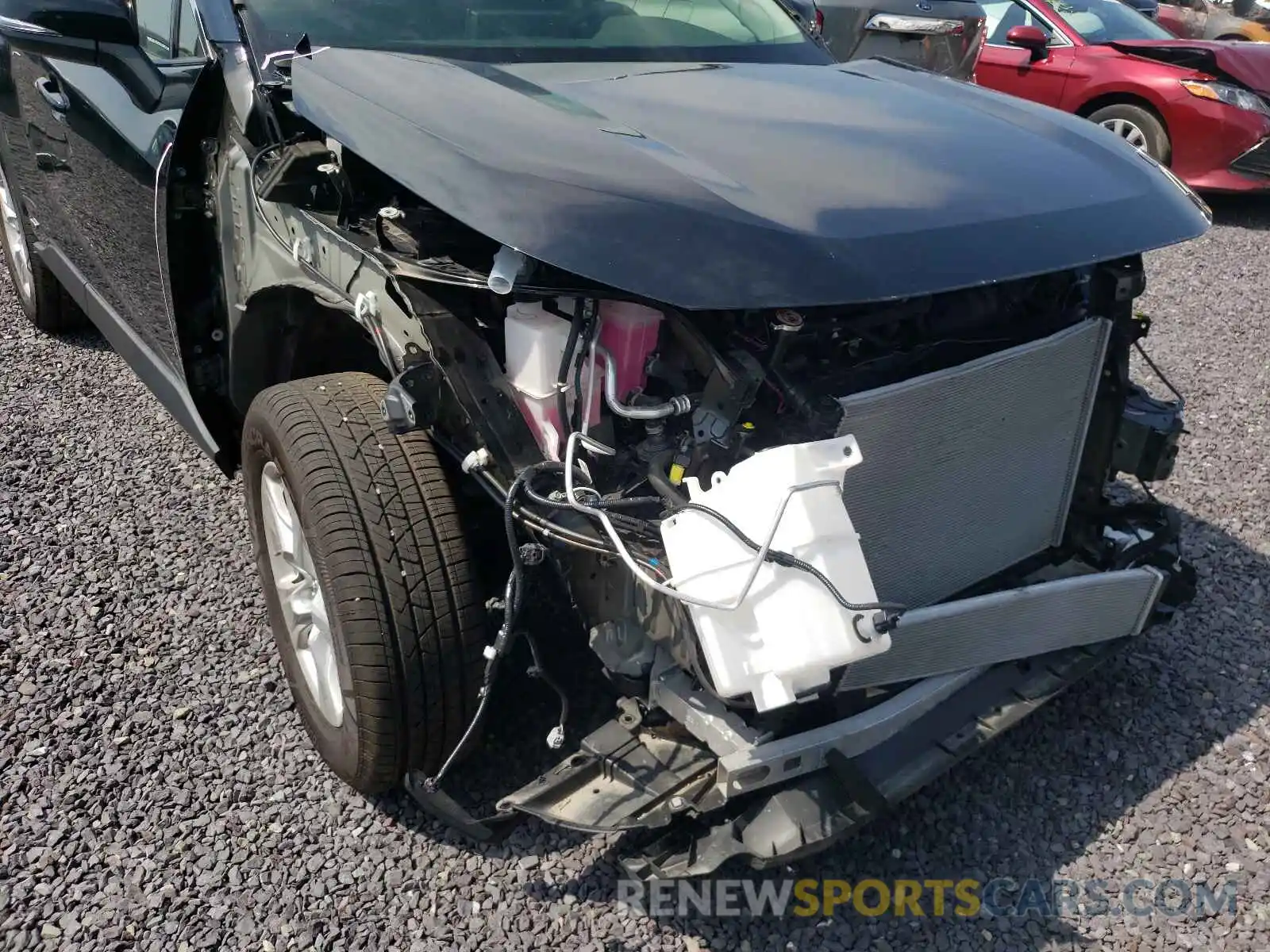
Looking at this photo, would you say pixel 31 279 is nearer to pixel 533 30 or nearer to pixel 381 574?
pixel 533 30

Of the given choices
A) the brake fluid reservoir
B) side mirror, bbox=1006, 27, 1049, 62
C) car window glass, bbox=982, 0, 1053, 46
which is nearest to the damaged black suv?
the brake fluid reservoir

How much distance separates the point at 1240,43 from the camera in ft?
24.1

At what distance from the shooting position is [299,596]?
2.32 meters

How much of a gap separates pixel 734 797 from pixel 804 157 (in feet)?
3.89

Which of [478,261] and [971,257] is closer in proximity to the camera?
[971,257]

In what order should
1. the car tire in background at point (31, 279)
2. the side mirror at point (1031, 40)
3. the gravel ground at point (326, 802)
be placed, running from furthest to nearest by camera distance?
1. the side mirror at point (1031, 40)
2. the car tire in background at point (31, 279)
3. the gravel ground at point (326, 802)

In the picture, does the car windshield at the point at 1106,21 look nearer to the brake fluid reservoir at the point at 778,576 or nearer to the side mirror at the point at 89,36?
the side mirror at the point at 89,36

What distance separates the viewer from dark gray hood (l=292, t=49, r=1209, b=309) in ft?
5.15

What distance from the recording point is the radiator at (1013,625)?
75.7 inches

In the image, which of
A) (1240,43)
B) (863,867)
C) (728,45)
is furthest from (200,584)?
(1240,43)

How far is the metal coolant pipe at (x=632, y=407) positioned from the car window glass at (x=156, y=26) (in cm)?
165

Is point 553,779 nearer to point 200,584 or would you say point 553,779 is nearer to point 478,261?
point 478,261

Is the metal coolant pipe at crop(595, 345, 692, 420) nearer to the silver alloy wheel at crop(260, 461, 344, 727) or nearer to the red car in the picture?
the silver alloy wheel at crop(260, 461, 344, 727)


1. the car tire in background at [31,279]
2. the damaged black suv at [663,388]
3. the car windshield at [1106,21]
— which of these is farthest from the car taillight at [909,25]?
the car windshield at [1106,21]
